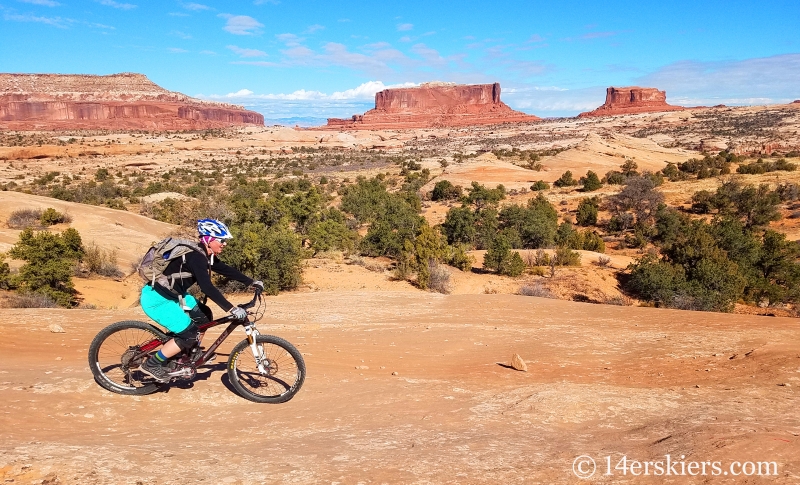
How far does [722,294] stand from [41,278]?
1835cm

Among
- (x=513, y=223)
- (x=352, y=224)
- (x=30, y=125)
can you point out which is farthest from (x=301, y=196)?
(x=30, y=125)

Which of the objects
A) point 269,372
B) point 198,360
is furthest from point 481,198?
point 198,360

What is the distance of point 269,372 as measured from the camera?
16.2ft

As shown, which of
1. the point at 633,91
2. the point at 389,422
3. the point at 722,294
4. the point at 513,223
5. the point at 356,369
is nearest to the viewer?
the point at 389,422

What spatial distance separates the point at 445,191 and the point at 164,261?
3204 centimetres

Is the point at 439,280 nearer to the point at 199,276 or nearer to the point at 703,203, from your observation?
the point at 199,276

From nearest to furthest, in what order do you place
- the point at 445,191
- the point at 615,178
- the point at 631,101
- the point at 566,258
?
1. the point at 566,258
2. the point at 445,191
3. the point at 615,178
4. the point at 631,101

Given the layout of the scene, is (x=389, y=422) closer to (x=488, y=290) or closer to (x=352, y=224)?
(x=488, y=290)

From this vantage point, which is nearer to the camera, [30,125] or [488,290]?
[488,290]

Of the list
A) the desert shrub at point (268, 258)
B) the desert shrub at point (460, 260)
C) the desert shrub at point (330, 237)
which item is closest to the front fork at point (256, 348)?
the desert shrub at point (268, 258)

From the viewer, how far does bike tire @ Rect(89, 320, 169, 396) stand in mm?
4836

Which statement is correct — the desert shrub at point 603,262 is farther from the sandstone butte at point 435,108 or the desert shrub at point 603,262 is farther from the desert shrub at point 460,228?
the sandstone butte at point 435,108

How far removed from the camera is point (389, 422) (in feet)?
15.0

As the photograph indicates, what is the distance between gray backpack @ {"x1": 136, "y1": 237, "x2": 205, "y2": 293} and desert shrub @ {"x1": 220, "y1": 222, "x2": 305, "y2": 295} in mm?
9372
